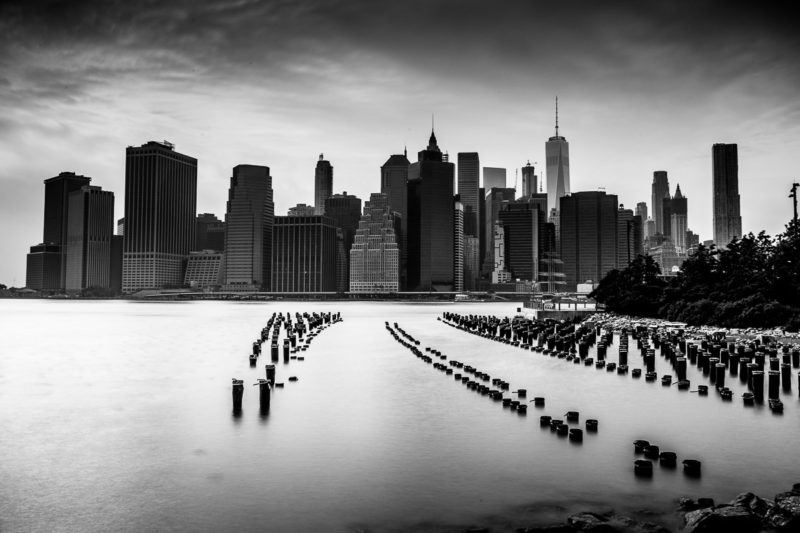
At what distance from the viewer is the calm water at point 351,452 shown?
46.4ft

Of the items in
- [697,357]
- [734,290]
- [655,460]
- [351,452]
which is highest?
[734,290]

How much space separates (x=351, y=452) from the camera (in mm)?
19094

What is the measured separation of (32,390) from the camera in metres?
31.1

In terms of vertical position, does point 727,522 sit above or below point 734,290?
below

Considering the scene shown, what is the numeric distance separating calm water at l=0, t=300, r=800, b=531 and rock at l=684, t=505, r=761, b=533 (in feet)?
5.54

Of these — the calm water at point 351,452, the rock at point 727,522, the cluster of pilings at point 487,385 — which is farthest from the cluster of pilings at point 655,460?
the cluster of pilings at point 487,385

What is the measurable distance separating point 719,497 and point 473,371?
65.5 feet

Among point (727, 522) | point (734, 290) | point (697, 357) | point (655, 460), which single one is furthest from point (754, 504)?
point (734, 290)

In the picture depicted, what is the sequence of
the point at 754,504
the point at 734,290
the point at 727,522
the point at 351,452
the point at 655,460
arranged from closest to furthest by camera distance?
the point at 727,522, the point at 754,504, the point at 655,460, the point at 351,452, the point at 734,290

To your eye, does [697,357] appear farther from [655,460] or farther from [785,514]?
[785,514]

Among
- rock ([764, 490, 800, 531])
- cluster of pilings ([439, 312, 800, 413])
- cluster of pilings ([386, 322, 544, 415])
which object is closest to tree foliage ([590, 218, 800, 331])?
cluster of pilings ([439, 312, 800, 413])

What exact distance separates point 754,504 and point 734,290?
5639 centimetres

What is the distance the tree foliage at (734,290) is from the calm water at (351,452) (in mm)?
22931

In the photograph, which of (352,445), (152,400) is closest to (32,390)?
(152,400)
